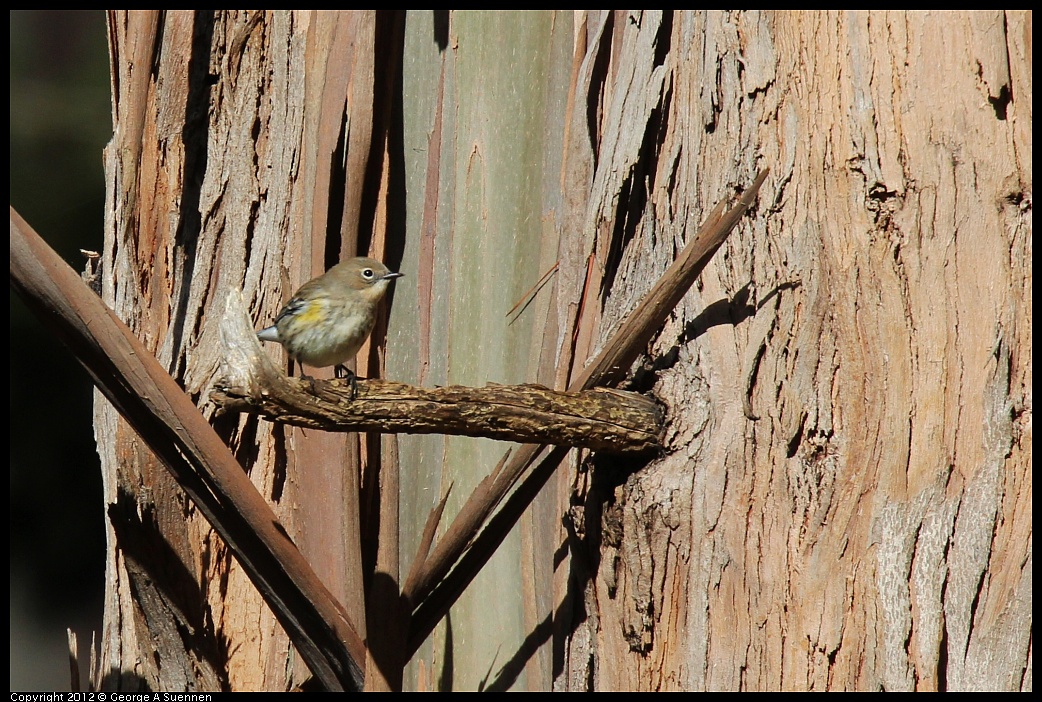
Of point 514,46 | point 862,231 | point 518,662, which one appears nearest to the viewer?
point 862,231

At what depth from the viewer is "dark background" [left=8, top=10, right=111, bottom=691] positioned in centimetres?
843

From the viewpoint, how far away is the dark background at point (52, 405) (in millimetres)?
8430

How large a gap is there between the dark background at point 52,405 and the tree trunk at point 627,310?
509 cm

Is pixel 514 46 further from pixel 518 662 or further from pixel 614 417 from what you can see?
pixel 518 662

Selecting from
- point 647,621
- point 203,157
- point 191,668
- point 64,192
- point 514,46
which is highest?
point 64,192

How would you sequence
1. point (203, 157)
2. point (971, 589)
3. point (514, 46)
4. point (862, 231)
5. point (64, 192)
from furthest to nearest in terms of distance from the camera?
point (64, 192) → point (203, 157) → point (514, 46) → point (862, 231) → point (971, 589)

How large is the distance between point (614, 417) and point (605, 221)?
2.08 feet

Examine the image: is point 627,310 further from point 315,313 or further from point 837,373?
point 315,313

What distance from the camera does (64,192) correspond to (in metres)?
8.47

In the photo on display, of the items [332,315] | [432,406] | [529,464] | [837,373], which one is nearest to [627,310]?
[529,464]

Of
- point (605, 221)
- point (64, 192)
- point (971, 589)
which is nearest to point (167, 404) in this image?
point (605, 221)

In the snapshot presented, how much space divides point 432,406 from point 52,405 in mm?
7190

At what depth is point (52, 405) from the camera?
28.0 ft

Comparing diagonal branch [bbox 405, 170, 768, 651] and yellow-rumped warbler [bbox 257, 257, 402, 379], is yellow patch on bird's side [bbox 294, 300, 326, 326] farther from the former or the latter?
diagonal branch [bbox 405, 170, 768, 651]
